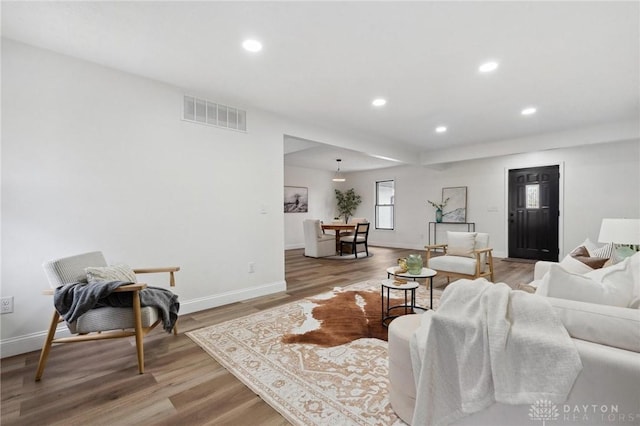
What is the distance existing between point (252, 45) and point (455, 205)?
21.7 ft

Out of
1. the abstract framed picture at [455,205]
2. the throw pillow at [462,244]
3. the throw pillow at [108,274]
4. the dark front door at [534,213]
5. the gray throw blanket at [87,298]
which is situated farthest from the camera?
the abstract framed picture at [455,205]

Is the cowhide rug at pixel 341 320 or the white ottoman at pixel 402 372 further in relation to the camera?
the cowhide rug at pixel 341 320

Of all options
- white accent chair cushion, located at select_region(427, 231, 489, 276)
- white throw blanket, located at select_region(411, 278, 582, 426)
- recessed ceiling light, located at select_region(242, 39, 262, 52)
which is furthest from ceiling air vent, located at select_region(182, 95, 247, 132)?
white accent chair cushion, located at select_region(427, 231, 489, 276)

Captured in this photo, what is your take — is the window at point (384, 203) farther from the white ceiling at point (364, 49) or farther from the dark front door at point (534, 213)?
the white ceiling at point (364, 49)

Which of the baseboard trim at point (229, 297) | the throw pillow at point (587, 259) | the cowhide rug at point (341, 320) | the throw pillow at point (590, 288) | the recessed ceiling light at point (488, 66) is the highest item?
the recessed ceiling light at point (488, 66)

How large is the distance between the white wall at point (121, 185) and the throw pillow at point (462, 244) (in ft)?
8.78

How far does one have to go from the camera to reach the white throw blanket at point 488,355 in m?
1.10

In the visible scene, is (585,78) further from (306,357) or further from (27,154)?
(27,154)

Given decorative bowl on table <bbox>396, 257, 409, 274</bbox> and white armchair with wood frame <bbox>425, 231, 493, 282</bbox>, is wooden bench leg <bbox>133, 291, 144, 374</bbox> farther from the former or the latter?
white armchair with wood frame <bbox>425, 231, 493, 282</bbox>

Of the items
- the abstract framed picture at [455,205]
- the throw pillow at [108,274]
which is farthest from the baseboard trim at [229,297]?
the abstract framed picture at [455,205]

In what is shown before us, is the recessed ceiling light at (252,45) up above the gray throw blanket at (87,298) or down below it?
above

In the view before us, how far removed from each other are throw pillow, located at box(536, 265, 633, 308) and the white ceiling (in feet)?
5.79

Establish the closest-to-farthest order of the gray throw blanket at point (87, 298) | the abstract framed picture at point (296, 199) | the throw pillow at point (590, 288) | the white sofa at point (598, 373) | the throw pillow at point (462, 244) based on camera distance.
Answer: the white sofa at point (598, 373) < the throw pillow at point (590, 288) < the gray throw blanket at point (87, 298) < the throw pillow at point (462, 244) < the abstract framed picture at point (296, 199)

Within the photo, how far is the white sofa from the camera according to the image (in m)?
0.98
